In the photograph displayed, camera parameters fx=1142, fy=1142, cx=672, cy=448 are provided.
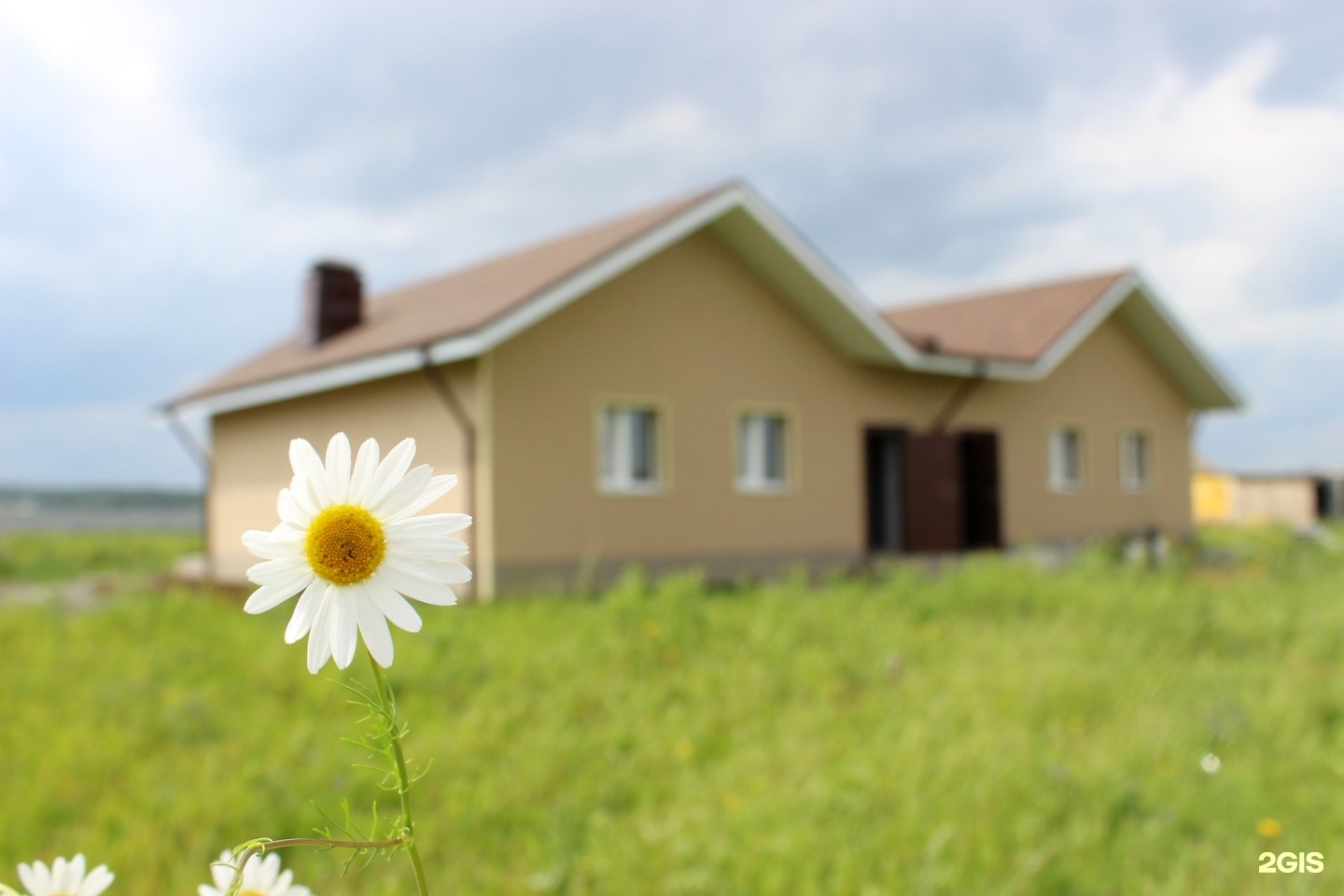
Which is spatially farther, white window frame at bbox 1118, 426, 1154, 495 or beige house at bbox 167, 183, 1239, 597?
white window frame at bbox 1118, 426, 1154, 495

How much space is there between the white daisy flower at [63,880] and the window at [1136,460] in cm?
1990

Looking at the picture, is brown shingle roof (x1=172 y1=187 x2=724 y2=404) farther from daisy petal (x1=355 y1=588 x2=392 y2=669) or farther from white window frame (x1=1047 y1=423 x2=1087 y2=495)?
daisy petal (x1=355 y1=588 x2=392 y2=669)

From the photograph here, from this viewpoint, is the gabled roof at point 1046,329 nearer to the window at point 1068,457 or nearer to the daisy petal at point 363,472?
the window at point 1068,457

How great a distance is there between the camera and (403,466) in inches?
25.3

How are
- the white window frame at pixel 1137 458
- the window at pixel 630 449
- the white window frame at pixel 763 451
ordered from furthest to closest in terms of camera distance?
the white window frame at pixel 1137 458 < the white window frame at pixel 763 451 < the window at pixel 630 449

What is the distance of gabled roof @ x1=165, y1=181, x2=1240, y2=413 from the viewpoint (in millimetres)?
11016

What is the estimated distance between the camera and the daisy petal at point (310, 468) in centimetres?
64

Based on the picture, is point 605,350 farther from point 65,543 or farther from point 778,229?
point 65,543

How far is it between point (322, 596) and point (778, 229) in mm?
12442

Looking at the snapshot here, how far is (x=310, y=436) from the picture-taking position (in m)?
13.3

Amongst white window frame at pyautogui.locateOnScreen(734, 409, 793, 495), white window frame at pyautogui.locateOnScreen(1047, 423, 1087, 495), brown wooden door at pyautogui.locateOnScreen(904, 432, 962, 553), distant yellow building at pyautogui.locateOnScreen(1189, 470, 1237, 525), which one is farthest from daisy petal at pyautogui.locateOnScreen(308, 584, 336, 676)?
distant yellow building at pyautogui.locateOnScreen(1189, 470, 1237, 525)

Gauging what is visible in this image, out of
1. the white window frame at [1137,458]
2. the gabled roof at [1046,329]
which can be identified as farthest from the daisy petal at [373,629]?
the white window frame at [1137,458]

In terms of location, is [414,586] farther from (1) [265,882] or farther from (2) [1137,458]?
(2) [1137,458]

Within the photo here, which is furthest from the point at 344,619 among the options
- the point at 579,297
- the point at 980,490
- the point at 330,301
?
the point at 980,490
